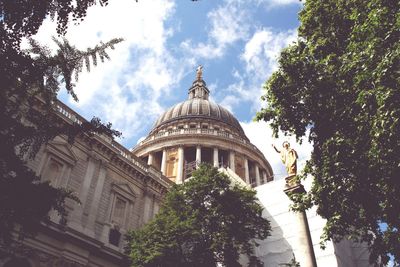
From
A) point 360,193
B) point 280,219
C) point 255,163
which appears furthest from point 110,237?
point 255,163

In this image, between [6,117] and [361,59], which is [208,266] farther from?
[6,117]

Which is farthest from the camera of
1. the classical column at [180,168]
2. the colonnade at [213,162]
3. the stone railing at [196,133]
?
the stone railing at [196,133]

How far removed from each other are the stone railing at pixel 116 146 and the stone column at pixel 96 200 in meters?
1.95

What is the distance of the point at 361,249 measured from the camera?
87.0ft

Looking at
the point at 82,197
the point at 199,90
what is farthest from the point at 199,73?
the point at 82,197

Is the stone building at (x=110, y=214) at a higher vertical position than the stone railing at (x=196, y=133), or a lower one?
Answer: lower

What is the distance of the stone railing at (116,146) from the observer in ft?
73.7

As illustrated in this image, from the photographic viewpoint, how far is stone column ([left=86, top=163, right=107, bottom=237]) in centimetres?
2040

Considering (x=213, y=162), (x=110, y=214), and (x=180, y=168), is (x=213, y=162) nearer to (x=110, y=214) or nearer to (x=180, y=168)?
(x=180, y=168)

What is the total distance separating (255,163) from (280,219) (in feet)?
63.6

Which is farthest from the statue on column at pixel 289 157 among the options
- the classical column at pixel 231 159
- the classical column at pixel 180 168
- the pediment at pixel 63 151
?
the classical column at pixel 231 159

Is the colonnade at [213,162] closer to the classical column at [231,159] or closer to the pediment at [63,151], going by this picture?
the classical column at [231,159]

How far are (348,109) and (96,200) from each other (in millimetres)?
15529

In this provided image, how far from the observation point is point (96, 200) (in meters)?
21.4
